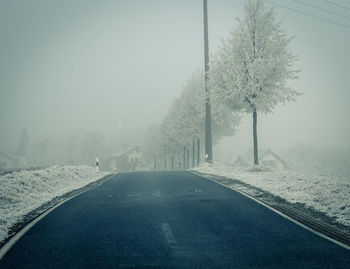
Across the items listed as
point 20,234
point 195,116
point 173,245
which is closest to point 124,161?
point 195,116

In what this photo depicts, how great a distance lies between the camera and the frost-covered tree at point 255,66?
21781mm

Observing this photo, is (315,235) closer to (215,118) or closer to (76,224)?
(76,224)

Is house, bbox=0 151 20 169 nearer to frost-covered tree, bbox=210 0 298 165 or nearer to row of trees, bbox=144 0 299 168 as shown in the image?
row of trees, bbox=144 0 299 168

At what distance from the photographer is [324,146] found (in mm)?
134250

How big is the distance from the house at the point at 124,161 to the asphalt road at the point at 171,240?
87063mm

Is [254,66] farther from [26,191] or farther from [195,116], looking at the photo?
[195,116]

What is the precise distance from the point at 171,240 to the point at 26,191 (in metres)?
8.61

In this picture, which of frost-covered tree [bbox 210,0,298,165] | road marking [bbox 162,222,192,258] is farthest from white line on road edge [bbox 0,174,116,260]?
frost-covered tree [bbox 210,0,298,165]

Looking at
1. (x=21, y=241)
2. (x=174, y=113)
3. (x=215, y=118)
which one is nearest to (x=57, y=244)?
(x=21, y=241)

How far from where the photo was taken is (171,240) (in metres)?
6.10

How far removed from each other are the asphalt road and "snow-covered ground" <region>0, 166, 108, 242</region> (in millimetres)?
842

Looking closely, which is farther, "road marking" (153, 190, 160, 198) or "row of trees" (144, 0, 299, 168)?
"row of trees" (144, 0, 299, 168)

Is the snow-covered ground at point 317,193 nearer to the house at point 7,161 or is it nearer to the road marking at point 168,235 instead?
the road marking at point 168,235

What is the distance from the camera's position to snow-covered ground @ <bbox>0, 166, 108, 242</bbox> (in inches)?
331
